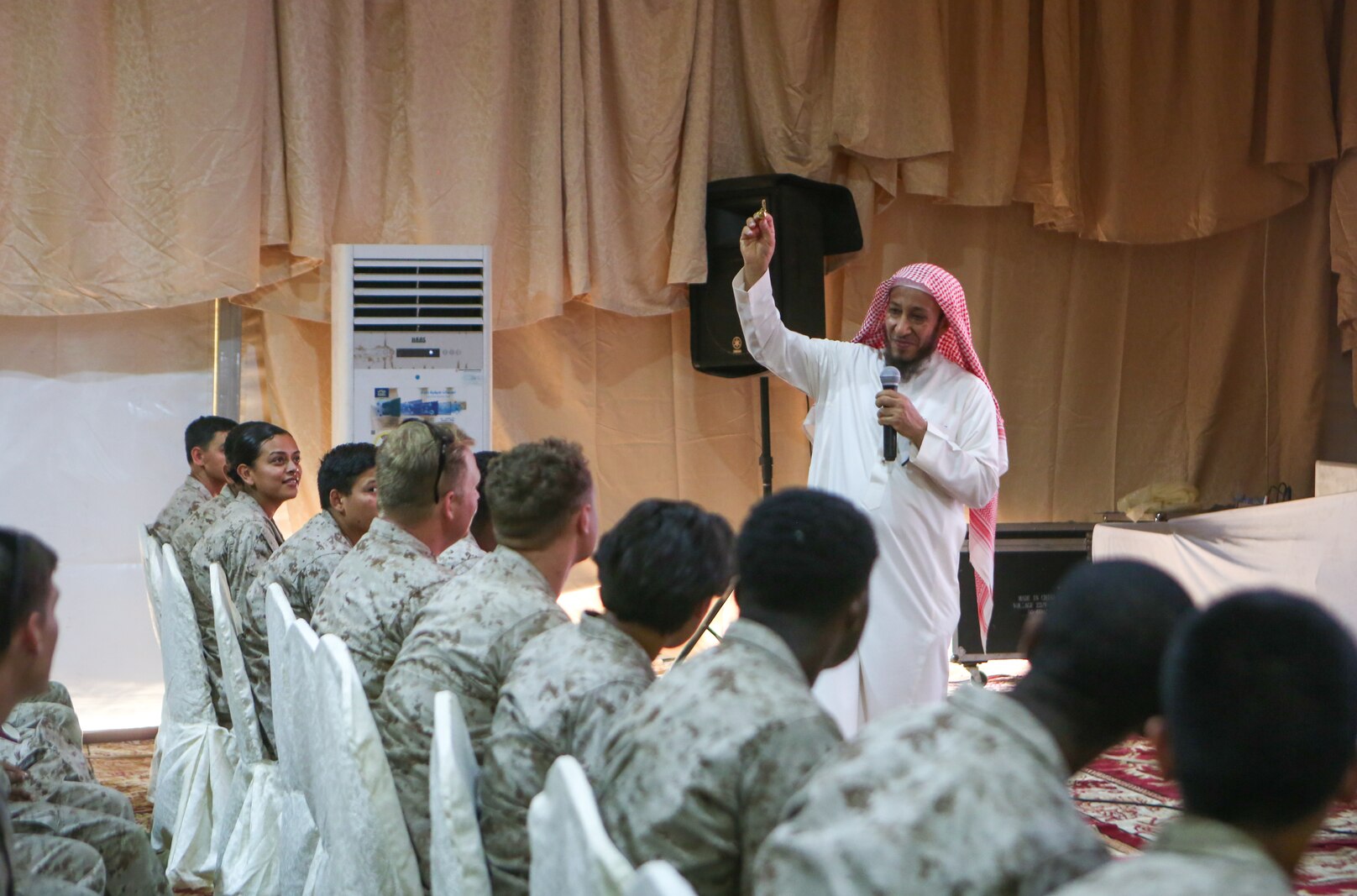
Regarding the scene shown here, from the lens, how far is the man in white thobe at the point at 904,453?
10.2ft

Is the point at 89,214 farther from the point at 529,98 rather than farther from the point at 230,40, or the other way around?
the point at 529,98

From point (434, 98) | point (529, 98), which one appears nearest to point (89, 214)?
point (434, 98)

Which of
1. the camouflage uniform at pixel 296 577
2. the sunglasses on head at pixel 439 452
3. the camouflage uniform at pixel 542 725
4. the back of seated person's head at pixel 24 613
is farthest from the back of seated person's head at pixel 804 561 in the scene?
the camouflage uniform at pixel 296 577

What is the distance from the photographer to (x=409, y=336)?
4859mm

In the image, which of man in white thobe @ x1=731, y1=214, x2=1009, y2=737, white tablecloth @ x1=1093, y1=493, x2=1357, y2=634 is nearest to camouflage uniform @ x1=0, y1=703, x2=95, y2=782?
man in white thobe @ x1=731, y1=214, x2=1009, y2=737

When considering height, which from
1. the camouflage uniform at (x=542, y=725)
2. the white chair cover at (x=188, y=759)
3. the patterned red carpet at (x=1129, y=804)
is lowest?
the patterned red carpet at (x=1129, y=804)

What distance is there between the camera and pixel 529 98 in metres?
5.66

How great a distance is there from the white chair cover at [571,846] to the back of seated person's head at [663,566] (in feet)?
1.57

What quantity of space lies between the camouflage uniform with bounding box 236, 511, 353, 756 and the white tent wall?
2.40 metres

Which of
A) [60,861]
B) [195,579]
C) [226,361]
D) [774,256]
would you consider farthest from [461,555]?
[774,256]

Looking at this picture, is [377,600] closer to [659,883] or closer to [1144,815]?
[659,883]

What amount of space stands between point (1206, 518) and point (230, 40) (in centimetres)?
410

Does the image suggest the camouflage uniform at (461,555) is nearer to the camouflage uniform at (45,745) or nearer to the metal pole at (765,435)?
the camouflage uniform at (45,745)

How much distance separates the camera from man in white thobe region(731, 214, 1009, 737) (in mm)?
3102
